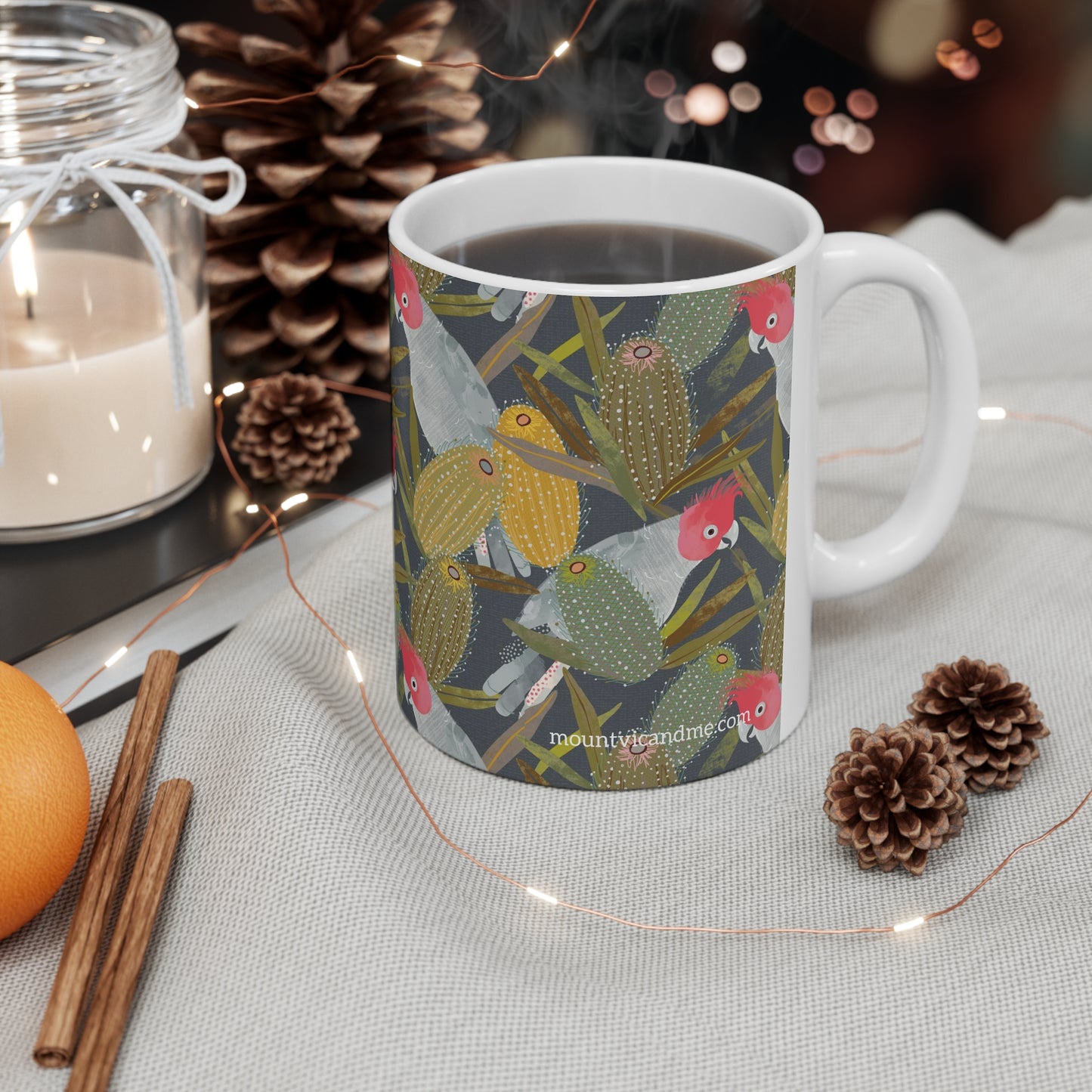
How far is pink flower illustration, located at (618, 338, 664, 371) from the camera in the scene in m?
0.46

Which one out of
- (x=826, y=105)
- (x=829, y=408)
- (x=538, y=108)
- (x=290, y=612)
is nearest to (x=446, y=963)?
(x=290, y=612)

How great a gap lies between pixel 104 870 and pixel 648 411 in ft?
0.81

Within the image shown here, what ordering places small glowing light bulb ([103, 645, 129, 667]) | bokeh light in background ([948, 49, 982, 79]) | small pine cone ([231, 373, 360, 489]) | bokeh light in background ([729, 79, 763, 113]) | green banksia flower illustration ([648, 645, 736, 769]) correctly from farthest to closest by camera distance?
bokeh light in background ([948, 49, 982, 79]) → bokeh light in background ([729, 79, 763, 113]) → small pine cone ([231, 373, 360, 489]) → small glowing light bulb ([103, 645, 129, 667]) → green banksia flower illustration ([648, 645, 736, 769])

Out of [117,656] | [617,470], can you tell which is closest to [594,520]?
[617,470]

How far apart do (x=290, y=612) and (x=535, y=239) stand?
203 mm

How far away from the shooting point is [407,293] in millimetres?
492

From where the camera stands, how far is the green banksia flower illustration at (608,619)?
484 millimetres

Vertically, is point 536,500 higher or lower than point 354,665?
higher

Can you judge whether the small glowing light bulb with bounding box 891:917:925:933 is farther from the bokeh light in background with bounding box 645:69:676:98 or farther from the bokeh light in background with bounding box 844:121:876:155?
the bokeh light in background with bounding box 844:121:876:155

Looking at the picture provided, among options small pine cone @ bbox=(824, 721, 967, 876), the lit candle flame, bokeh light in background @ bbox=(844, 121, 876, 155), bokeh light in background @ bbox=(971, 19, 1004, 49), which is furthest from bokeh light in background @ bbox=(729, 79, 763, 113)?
small pine cone @ bbox=(824, 721, 967, 876)

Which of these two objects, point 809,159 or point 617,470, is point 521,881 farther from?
point 809,159

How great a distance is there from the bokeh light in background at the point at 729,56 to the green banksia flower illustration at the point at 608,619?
66 cm

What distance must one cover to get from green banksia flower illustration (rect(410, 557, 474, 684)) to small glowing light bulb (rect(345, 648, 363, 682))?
2.7 inches

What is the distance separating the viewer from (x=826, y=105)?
3.60 feet
